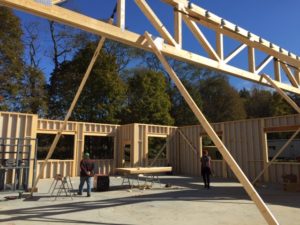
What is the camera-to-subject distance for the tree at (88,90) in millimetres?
25344

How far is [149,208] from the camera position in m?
7.65

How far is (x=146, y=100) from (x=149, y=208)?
2206cm

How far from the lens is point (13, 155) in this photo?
1205cm

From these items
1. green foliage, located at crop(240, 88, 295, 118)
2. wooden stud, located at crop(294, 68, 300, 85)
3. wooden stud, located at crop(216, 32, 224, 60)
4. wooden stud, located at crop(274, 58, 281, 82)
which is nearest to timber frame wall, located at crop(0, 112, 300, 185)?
wooden stud, located at crop(294, 68, 300, 85)

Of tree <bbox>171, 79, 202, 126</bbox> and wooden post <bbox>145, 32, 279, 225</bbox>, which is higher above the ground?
tree <bbox>171, 79, 202, 126</bbox>

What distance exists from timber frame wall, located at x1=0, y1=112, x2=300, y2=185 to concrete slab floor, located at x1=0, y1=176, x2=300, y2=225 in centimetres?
348

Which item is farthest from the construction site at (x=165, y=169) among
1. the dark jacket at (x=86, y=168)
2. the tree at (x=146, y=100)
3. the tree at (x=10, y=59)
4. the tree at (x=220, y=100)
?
the tree at (x=220, y=100)

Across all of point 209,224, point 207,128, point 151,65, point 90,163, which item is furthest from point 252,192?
point 151,65

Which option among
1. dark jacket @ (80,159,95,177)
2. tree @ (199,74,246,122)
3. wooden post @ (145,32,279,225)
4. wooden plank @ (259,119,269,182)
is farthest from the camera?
tree @ (199,74,246,122)

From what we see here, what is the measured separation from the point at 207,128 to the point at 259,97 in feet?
122

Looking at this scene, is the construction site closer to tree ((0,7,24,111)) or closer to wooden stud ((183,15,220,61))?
wooden stud ((183,15,220,61))

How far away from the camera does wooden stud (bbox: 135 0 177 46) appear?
211 inches

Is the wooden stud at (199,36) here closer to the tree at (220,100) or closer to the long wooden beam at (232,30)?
the long wooden beam at (232,30)

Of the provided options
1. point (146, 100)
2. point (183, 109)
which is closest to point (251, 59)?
point (146, 100)
